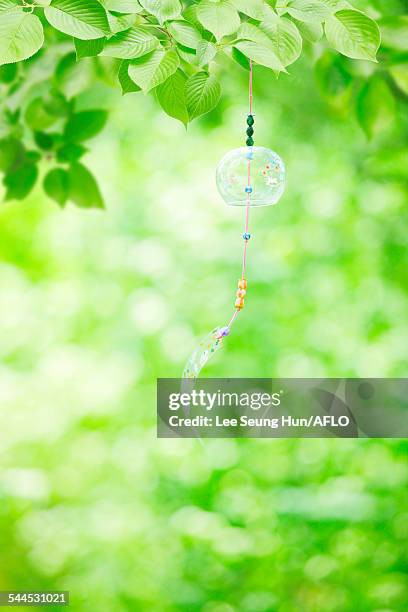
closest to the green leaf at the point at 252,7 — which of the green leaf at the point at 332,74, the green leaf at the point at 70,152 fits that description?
the green leaf at the point at 332,74

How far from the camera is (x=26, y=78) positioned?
1413 millimetres

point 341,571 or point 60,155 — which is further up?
point 60,155

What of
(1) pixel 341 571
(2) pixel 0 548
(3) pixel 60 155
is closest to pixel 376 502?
(1) pixel 341 571

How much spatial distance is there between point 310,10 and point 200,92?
16cm

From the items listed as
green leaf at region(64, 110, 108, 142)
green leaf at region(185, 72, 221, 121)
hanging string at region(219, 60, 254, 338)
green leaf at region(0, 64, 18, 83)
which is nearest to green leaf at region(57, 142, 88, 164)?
green leaf at region(64, 110, 108, 142)

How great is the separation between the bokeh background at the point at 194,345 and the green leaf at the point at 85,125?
0.02 meters

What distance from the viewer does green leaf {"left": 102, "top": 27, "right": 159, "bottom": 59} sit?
2.62ft

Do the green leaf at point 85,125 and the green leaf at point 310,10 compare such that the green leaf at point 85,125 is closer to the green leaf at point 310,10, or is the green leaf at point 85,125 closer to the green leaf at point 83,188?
the green leaf at point 83,188

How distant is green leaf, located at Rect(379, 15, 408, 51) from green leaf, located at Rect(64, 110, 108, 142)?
0.55 m

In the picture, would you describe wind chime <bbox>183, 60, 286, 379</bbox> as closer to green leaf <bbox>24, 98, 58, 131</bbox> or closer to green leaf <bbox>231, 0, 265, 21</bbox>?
green leaf <bbox>231, 0, 265, 21</bbox>

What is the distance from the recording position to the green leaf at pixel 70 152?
4.64 feet

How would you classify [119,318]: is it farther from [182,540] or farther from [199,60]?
[199,60]

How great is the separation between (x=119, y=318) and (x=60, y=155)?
0.35 meters

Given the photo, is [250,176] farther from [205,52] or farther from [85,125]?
[85,125]
